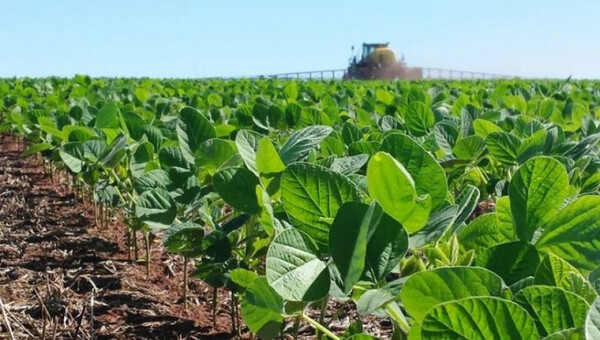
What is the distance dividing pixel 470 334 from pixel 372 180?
0.26m

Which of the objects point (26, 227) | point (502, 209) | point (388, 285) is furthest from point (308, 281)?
point (26, 227)

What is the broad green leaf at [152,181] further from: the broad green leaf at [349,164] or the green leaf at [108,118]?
the green leaf at [108,118]

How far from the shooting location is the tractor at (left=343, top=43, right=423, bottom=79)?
37.8m

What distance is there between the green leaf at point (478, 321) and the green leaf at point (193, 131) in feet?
3.95

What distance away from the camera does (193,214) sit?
1.65 m

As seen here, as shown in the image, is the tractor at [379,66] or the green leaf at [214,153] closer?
the green leaf at [214,153]

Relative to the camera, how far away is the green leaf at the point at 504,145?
147cm

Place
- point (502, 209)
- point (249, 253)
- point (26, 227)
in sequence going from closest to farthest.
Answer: point (502, 209)
point (249, 253)
point (26, 227)

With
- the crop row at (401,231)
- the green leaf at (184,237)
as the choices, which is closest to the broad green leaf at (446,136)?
the crop row at (401,231)

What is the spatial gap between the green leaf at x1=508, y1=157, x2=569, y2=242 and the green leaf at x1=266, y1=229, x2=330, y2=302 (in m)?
0.20

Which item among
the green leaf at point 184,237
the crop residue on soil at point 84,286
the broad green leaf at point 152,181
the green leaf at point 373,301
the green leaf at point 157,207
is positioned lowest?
the crop residue on soil at point 84,286

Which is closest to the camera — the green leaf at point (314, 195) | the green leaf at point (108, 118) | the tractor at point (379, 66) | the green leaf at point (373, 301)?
the green leaf at point (373, 301)

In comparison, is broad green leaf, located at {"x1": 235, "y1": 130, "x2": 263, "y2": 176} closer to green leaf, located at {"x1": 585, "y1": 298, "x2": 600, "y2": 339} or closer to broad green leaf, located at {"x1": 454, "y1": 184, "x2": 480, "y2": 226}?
broad green leaf, located at {"x1": 454, "y1": 184, "x2": 480, "y2": 226}

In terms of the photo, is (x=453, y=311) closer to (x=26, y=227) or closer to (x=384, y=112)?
(x=384, y=112)
